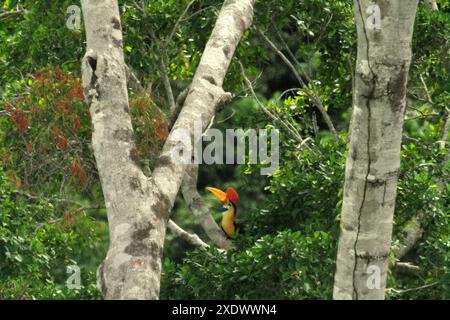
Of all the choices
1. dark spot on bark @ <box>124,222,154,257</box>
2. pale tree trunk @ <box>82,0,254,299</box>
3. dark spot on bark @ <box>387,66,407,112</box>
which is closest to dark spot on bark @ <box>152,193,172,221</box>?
pale tree trunk @ <box>82,0,254,299</box>

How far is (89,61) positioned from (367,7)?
6.64 feet

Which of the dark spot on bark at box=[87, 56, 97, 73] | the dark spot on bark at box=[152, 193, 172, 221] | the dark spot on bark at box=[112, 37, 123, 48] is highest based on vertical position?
the dark spot on bark at box=[112, 37, 123, 48]

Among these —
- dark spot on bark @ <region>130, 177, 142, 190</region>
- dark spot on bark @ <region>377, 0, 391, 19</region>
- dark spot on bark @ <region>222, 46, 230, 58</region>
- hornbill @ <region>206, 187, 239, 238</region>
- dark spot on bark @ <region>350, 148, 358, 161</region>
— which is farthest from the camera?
hornbill @ <region>206, 187, 239, 238</region>

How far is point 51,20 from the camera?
8.30 m

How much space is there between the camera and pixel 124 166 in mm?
5887

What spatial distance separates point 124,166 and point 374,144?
162cm

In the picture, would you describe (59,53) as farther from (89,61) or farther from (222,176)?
(222,176)

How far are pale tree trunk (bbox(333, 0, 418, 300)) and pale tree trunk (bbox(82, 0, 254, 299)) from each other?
1126 millimetres

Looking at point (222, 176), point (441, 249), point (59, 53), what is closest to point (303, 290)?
point (441, 249)

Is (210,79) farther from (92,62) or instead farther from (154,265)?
(154,265)

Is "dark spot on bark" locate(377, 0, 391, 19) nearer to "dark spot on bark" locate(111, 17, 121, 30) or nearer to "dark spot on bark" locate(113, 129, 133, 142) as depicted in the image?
"dark spot on bark" locate(113, 129, 133, 142)

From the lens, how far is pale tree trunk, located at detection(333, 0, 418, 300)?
4777 millimetres

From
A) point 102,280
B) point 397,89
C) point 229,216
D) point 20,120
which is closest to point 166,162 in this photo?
point 102,280

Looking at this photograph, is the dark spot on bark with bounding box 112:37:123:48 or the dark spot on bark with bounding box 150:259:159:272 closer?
the dark spot on bark with bounding box 150:259:159:272
